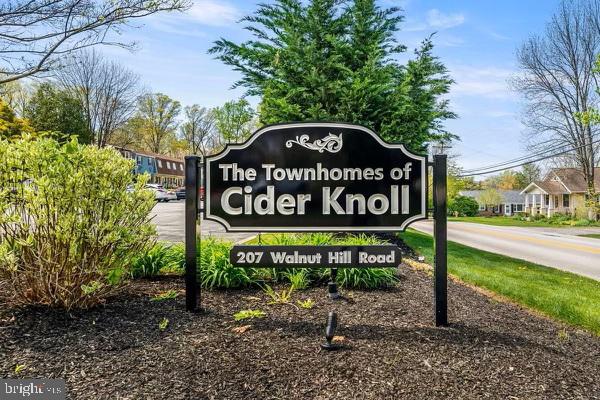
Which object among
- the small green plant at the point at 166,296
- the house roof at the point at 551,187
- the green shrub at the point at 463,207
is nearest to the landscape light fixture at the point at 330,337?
the small green plant at the point at 166,296

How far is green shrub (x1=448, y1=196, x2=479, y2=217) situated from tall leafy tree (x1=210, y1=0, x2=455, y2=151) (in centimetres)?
4374

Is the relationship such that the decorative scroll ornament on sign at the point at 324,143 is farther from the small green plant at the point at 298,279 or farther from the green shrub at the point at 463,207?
the green shrub at the point at 463,207

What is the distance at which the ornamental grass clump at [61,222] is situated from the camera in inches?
133

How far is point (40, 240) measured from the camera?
137 inches

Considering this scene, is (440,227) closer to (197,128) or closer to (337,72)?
(337,72)

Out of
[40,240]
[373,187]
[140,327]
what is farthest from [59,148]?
[373,187]

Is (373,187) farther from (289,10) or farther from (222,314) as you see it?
(289,10)

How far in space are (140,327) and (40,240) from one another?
115cm

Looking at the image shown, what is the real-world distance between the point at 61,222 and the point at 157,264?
5.56 feet

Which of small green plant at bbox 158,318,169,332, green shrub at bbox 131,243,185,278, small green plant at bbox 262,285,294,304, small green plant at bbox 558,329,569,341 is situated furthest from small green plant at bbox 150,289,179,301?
small green plant at bbox 558,329,569,341

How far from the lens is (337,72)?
889cm

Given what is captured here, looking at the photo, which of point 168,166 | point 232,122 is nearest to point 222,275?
point 232,122

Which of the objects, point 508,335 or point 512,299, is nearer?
point 508,335

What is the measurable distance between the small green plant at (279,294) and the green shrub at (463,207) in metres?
49.3
